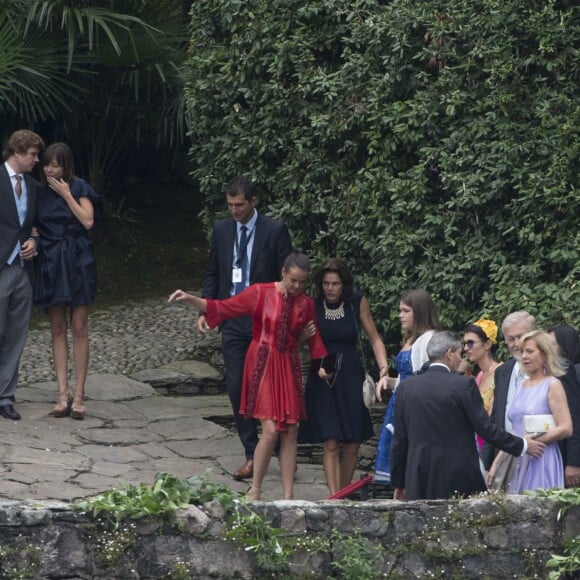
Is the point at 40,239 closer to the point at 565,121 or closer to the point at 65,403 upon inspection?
the point at 65,403

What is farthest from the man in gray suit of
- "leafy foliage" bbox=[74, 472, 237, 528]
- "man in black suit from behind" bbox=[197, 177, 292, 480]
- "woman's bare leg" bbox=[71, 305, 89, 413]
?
"leafy foliage" bbox=[74, 472, 237, 528]

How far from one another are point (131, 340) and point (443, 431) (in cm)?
589

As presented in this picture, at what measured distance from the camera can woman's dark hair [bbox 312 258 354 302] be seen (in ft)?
28.7

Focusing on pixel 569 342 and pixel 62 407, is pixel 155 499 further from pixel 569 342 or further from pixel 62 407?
pixel 62 407

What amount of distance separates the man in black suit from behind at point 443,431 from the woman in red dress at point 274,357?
1.29 m

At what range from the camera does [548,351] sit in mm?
7402

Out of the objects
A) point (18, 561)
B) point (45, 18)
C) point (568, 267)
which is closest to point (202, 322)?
point (568, 267)

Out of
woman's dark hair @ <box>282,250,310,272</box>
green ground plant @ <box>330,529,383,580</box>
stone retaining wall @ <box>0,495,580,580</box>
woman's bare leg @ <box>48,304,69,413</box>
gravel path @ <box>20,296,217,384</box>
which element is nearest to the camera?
stone retaining wall @ <box>0,495,580,580</box>

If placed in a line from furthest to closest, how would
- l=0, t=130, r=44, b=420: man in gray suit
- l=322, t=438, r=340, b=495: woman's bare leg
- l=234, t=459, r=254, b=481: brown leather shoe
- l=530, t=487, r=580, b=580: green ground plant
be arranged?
l=0, t=130, r=44, b=420: man in gray suit, l=234, t=459, r=254, b=481: brown leather shoe, l=322, t=438, r=340, b=495: woman's bare leg, l=530, t=487, r=580, b=580: green ground plant

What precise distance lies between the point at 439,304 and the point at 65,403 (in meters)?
2.54

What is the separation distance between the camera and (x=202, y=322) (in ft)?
29.3

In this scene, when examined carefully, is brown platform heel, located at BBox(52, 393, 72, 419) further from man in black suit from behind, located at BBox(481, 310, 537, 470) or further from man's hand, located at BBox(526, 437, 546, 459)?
man's hand, located at BBox(526, 437, 546, 459)

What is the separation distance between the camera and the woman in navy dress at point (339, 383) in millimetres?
8758

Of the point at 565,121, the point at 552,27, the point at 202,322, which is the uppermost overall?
the point at 552,27
